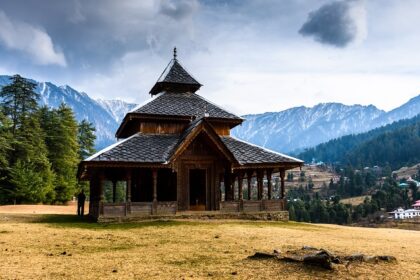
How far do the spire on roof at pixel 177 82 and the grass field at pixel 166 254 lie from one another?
15.0 m

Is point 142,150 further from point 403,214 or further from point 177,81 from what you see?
point 403,214

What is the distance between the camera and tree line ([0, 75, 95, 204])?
1927 inches

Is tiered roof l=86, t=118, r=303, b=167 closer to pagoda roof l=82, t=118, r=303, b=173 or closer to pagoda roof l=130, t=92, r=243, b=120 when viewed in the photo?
pagoda roof l=82, t=118, r=303, b=173

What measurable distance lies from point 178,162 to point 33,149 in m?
33.3

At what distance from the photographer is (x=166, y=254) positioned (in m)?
13.4

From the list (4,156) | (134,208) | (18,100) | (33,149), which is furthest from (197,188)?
(18,100)

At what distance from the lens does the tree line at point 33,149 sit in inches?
1927

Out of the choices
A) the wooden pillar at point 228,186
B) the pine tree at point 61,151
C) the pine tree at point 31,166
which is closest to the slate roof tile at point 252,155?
the wooden pillar at point 228,186

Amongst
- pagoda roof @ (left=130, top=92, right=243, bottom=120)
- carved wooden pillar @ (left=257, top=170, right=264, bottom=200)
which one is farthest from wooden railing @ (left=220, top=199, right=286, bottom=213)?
pagoda roof @ (left=130, top=92, right=243, bottom=120)

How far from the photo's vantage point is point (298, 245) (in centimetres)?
1509

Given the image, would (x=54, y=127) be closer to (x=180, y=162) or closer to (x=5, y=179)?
(x=5, y=179)

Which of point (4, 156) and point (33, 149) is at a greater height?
point (33, 149)

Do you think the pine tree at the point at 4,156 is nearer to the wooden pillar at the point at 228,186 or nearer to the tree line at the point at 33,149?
the tree line at the point at 33,149

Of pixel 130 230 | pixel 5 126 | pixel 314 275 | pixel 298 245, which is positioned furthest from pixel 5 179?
pixel 314 275
